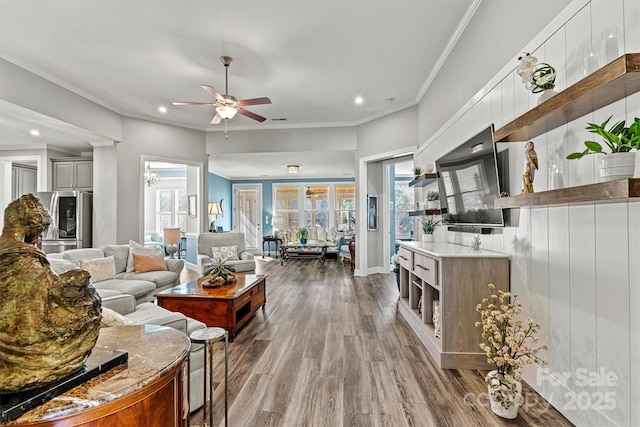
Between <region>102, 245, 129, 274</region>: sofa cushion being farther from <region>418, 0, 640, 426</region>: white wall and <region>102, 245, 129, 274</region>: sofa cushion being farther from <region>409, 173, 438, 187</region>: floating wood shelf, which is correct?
<region>418, 0, 640, 426</region>: white wall

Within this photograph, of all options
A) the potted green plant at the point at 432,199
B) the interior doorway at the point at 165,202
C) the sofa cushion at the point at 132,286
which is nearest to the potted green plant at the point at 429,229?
the potted green plant at the point at 432,199

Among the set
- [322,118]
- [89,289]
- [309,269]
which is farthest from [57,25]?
[309,269]

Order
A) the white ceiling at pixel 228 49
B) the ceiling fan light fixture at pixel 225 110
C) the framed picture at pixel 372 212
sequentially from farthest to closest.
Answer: the framed picture at pixel 372 212 → the ceiling fan light fixture at pixel 225 110 → the white ceiling at pixel 228 49

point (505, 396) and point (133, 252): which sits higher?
point (133, 252)

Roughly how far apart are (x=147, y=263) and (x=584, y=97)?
4859mm

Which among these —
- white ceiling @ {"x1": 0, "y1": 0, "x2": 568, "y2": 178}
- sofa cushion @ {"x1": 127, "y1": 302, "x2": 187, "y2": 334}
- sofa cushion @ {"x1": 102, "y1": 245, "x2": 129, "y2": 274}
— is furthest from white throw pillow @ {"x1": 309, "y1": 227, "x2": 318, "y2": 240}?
sofa cushion @ {"x1": 127, "y1": 302, "x2": 187, "y2": 334}

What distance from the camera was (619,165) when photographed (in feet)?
4.27

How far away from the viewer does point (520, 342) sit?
1.88 meters

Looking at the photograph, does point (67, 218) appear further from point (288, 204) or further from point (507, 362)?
point (507, 362)

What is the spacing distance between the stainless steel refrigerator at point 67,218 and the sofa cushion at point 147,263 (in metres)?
1.83

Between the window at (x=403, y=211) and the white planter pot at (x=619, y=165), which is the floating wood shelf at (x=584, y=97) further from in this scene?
the window at (x=403, y=211)

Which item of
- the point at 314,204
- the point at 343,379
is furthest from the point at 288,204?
the point at 343,379

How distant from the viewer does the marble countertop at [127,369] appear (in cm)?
76

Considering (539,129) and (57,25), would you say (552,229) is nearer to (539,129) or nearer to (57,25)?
(539,129)
